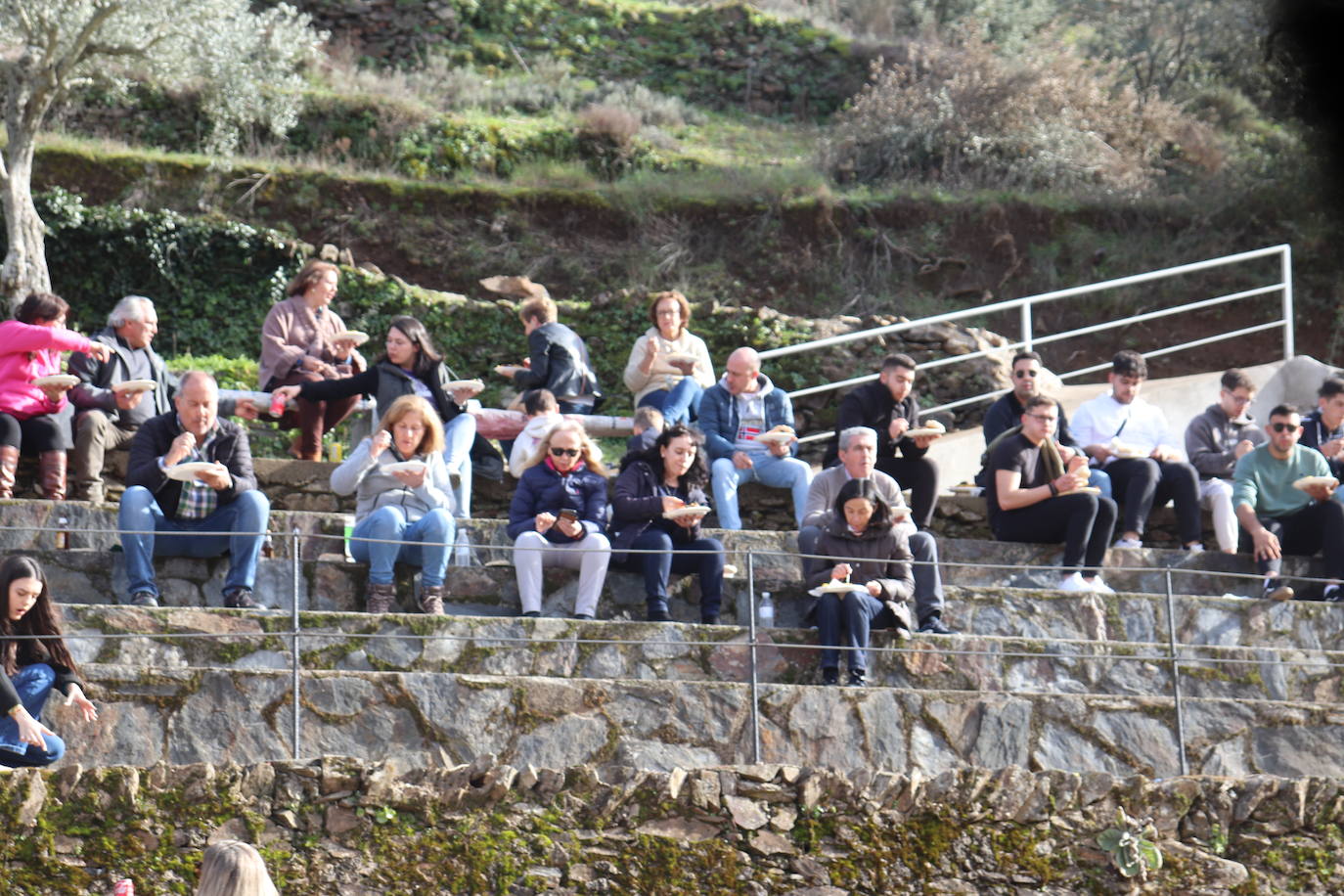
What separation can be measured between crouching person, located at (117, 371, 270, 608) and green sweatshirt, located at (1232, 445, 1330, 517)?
5.32 meters

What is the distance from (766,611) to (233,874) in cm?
439

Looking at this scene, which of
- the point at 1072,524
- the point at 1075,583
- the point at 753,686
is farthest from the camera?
the point at 1072,524

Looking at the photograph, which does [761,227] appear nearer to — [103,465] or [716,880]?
[103,465]

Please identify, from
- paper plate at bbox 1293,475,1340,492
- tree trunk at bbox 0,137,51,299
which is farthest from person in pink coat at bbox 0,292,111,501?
tree trunk at bbox 0,137,51,299

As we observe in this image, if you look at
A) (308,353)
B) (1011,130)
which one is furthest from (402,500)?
(1011,130)

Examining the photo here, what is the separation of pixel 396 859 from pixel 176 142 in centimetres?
1541

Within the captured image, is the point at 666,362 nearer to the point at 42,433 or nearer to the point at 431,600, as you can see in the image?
the point at 431,600

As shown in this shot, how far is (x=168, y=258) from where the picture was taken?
718 inches

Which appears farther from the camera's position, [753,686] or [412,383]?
[412,383]

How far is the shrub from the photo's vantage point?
20.9 m

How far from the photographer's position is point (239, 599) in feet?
26.2

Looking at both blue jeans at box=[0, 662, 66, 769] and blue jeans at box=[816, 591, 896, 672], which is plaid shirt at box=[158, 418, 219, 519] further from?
blue jeans at box=[816, 591, 896, 672]

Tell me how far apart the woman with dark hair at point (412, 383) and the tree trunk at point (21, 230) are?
8018mm

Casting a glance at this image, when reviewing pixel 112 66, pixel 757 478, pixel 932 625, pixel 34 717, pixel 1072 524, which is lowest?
pixel 34 717
